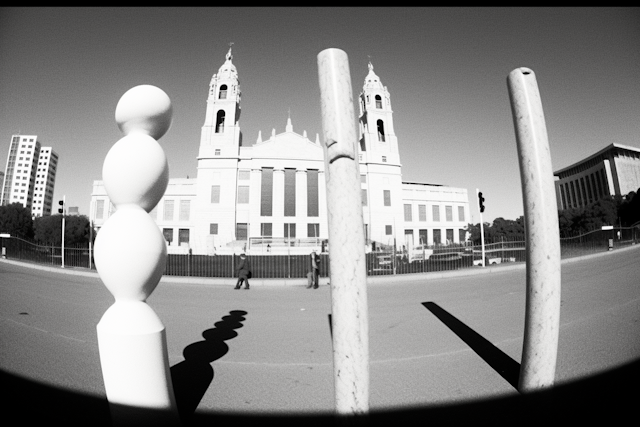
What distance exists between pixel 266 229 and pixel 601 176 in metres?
43.0

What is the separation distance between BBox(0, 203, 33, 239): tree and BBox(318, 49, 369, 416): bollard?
5772cm

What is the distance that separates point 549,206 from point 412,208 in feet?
190

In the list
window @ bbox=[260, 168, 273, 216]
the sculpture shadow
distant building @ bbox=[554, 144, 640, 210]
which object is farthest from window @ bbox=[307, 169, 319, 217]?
the sculpture shadow

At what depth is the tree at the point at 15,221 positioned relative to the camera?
40.0 meters

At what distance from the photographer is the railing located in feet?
44.7

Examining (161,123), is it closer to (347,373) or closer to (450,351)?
(347,373)

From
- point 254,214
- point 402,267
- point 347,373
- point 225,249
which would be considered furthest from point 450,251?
point 254,214

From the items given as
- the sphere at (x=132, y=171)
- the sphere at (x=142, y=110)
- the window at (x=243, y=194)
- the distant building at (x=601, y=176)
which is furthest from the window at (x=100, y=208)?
the distant building at (x=601, y=176)

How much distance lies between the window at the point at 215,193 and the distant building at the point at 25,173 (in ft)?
291

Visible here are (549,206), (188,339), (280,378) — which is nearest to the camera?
(549,206)

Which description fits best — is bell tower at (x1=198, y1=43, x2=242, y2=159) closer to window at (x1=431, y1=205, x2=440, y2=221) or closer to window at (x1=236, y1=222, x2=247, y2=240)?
window at (x1=236, y1=222, x2=247, y2=240)

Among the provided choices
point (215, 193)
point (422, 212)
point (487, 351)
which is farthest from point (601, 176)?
point (215, 193)

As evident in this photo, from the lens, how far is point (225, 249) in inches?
1554

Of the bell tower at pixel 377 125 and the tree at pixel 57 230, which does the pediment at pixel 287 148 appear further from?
the tree at pixel 57 230
